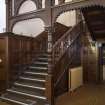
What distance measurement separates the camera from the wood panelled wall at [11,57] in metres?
5.14

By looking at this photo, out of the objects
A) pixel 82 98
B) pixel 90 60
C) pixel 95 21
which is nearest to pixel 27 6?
pixel 95 21

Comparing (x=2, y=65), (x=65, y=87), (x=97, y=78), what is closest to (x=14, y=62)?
(x=2, y=65)

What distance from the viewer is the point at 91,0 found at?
491 cm

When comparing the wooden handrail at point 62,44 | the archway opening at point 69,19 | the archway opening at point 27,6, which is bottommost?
the wooden handrail at point 62,44

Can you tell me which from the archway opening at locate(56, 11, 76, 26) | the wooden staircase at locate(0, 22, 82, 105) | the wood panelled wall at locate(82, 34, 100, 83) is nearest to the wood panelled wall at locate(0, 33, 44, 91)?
the wooden staircase at locate(0, 22, 82, 105)

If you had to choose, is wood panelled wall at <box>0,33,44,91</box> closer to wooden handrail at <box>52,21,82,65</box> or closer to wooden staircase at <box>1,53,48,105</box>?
wooden staircase at <box>1,53,48,105</box>

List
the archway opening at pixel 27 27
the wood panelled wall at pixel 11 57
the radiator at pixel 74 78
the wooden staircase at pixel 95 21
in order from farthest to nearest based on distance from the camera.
Result: the archway opening at pixel 27 27
the wooden staircase at pixel 95 21
the radiator at pixel 74 78
the wood panelled wall at pixel 11 57

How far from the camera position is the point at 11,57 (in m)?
5.25

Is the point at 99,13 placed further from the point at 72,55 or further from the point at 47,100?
the point at 47,100

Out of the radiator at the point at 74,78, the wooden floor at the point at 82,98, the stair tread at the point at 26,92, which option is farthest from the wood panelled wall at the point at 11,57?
the radiator at the point at 74,78

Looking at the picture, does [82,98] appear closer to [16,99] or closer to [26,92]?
[26,92]

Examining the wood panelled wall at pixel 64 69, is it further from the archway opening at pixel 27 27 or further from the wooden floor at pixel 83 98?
the archway opening at pixel 27 27

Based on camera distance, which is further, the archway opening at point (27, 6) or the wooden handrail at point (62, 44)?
the archway opening at point (27, 6)

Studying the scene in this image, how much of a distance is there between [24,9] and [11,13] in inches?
23.5
